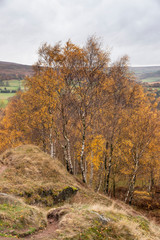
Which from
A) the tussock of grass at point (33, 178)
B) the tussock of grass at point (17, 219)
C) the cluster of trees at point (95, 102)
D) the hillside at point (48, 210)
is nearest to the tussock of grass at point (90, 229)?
the hillside at point (48, 210)

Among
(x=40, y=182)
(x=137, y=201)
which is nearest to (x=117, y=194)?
(x=137, y=201)

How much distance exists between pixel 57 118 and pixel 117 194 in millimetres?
21549

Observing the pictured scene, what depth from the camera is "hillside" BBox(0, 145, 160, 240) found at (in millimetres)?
9055

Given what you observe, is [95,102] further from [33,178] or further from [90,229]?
[90,229]

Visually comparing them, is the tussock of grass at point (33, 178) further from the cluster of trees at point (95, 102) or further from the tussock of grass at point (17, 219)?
the cluster of trees at point (95, 102)

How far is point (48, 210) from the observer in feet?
43.3

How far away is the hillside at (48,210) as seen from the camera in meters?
9.05

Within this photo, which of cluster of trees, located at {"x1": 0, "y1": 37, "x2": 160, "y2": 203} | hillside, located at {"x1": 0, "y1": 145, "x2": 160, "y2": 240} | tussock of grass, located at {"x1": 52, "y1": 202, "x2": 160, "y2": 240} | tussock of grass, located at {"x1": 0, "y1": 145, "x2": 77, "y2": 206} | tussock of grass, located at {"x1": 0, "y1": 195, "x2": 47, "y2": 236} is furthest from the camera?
cluster of trees, located at {"x1": 0, "y1": 37, "x2": 160, "y2": 203}

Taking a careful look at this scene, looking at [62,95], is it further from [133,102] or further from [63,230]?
[63,230]

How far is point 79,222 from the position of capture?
32.1ft

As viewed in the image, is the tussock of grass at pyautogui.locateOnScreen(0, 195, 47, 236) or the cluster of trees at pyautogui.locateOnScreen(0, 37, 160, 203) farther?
the cluster of trees at pyautogui.locateOnScreen(0, 37, 160, 203)

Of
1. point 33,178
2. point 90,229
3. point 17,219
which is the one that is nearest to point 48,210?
point 17,219

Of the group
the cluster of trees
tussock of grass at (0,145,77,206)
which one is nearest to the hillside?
tussock of grass at (0,145,77,206)

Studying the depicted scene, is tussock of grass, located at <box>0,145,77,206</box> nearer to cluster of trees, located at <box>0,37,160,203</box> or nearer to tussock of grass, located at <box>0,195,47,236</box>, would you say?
tussock of grass, located at <box>0,195,47,236</box>
